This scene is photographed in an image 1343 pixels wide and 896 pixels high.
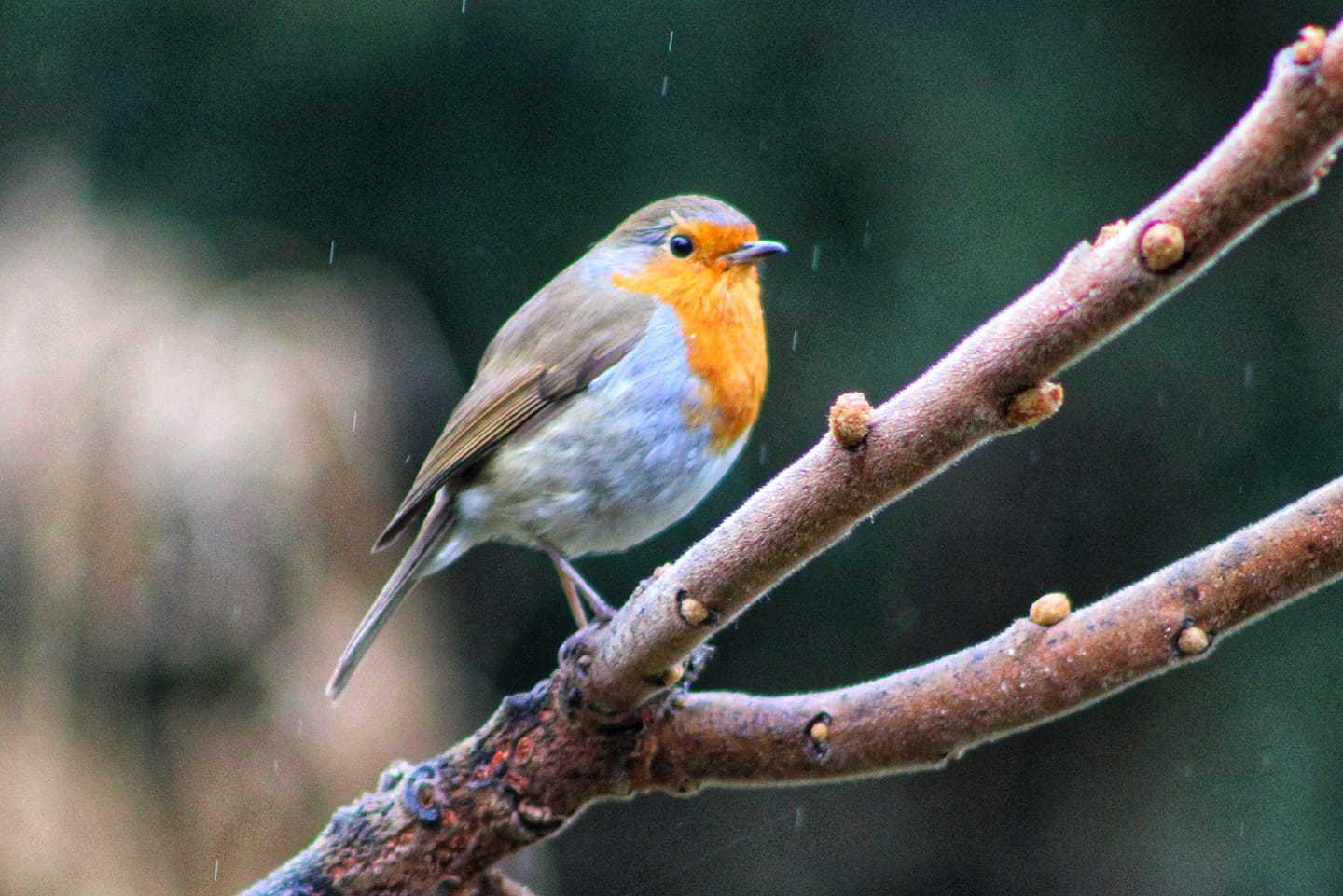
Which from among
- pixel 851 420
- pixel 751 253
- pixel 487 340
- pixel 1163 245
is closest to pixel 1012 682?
pixel 851 420

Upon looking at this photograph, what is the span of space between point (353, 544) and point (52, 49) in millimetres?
1606

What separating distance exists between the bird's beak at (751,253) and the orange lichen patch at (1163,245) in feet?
5.21

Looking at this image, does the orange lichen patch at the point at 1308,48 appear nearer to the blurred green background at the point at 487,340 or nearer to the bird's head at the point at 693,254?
the bird's head at the point at 693,254

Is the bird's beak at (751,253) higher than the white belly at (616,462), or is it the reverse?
the bird's beak at (751,253)

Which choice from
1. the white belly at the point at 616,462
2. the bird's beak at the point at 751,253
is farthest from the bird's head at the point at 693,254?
the white belly at the point at 616,462

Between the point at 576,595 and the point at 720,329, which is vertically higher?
the point at 720,329

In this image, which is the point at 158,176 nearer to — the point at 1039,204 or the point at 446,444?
the point at 446,444

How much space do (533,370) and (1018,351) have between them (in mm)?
1631

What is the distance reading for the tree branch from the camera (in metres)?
0.98

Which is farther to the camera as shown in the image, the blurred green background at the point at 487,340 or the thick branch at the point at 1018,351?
the blurred green background at the point at 487,340

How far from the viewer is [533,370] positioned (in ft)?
8.67

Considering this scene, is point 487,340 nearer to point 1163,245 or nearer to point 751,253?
point 751,253

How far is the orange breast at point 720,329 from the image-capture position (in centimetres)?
240

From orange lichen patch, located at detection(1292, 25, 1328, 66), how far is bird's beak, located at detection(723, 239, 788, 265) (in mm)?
1683
